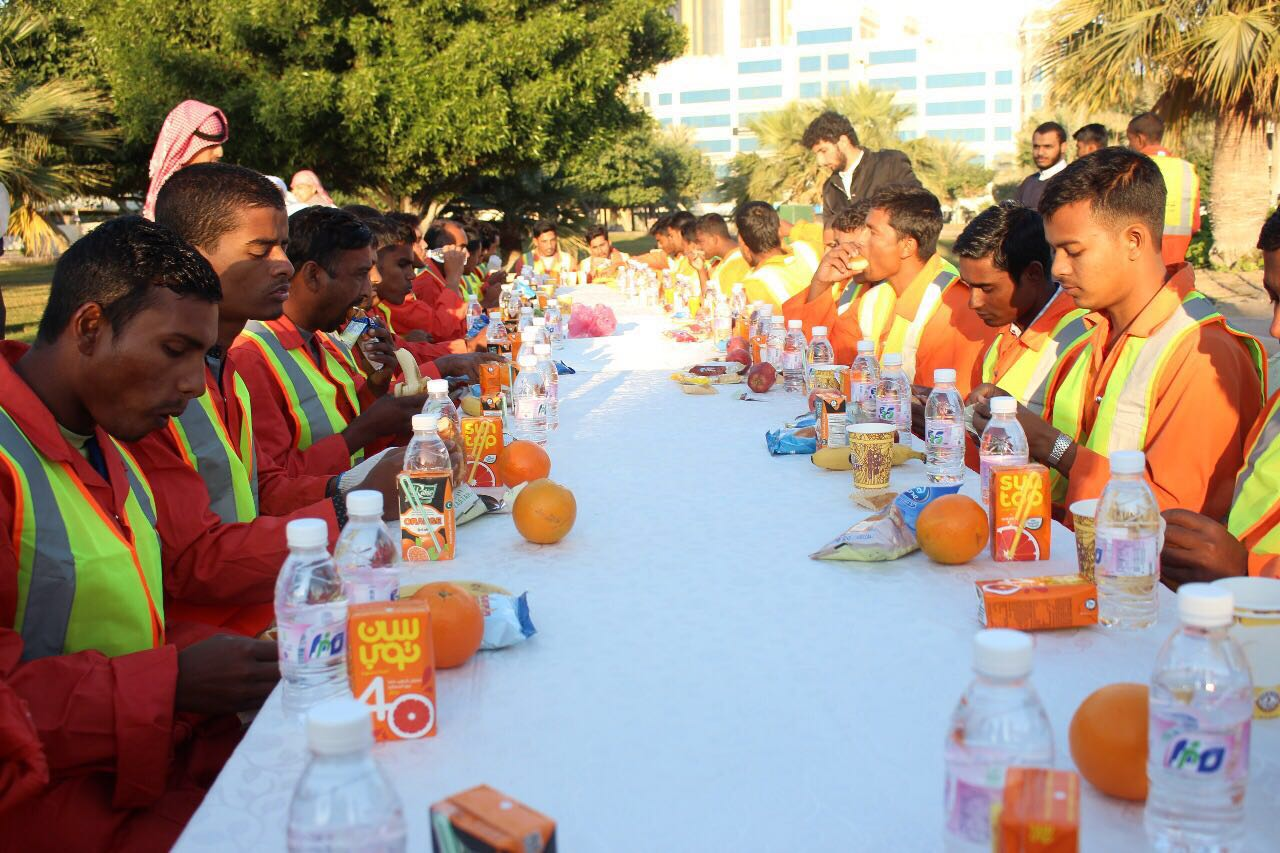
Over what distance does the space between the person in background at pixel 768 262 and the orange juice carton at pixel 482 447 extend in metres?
3.75

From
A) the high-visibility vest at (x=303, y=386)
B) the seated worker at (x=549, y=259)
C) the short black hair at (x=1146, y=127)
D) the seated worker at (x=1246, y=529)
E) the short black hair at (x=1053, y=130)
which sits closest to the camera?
the seated worker at (x=1246, y=529)

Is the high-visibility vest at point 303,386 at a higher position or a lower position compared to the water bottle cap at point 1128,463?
lower

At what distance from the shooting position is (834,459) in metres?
2.77

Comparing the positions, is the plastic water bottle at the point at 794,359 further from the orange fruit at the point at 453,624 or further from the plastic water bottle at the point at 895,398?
the orange fruit at the point at 453,624

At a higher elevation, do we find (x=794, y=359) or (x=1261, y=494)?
(x=1261, y=494)

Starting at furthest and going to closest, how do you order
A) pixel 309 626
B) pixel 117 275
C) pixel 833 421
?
1. pixel 833 421
2. pixel 117 275
3. pixel 309 626

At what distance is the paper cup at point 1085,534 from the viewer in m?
1.78

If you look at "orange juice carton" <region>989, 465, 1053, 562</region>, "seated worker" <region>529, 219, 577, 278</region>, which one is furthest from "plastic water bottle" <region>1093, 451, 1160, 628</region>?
"seated worker" <region>529, 219, 577, 278</region>

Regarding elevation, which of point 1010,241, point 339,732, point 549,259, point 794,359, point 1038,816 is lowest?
point 549,259

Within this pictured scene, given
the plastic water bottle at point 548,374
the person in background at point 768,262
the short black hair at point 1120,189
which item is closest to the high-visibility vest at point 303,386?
the plastic water bottle at point 548,374

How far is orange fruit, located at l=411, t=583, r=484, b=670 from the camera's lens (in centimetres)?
155

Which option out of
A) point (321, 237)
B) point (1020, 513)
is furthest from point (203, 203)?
point (1020, 513)

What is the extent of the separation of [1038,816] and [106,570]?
1.53 meters

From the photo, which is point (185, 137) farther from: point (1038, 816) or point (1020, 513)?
point (1038, 816)
